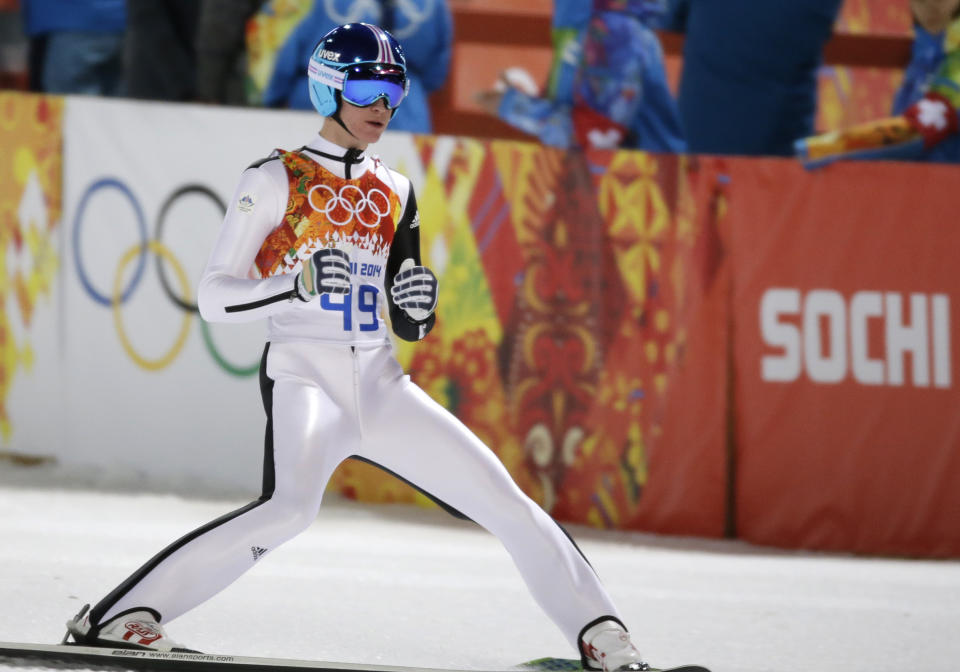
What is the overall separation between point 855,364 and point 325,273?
13.3ft

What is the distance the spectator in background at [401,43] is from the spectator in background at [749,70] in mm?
1152

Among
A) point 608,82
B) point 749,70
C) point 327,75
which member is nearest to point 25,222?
point 608,82

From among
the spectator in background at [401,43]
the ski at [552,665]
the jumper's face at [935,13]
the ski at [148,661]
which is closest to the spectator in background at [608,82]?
the spectator in background at [401,43]

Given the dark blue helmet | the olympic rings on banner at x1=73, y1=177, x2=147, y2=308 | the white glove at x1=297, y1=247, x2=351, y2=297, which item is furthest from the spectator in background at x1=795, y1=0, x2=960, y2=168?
the white glove at x1=297, y1=247, x2=351, y2=297

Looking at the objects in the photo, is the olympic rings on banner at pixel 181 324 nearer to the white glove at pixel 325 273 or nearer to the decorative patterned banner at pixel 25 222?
the decorative patterned banner at pixel 25 222

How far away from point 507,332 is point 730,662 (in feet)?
9.63

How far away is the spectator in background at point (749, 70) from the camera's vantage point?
22.9ft

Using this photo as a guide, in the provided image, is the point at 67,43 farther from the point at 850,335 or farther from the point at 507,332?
the point at 850,335

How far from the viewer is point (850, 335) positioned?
23.2 ft

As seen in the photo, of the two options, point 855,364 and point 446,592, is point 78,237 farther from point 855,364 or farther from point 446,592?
point 855,364

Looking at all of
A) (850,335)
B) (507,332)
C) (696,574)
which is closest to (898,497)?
(850,335)

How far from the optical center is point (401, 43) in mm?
7402

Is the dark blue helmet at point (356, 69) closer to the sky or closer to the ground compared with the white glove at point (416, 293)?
closer to the sky

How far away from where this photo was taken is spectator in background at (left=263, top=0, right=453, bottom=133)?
7422mm
